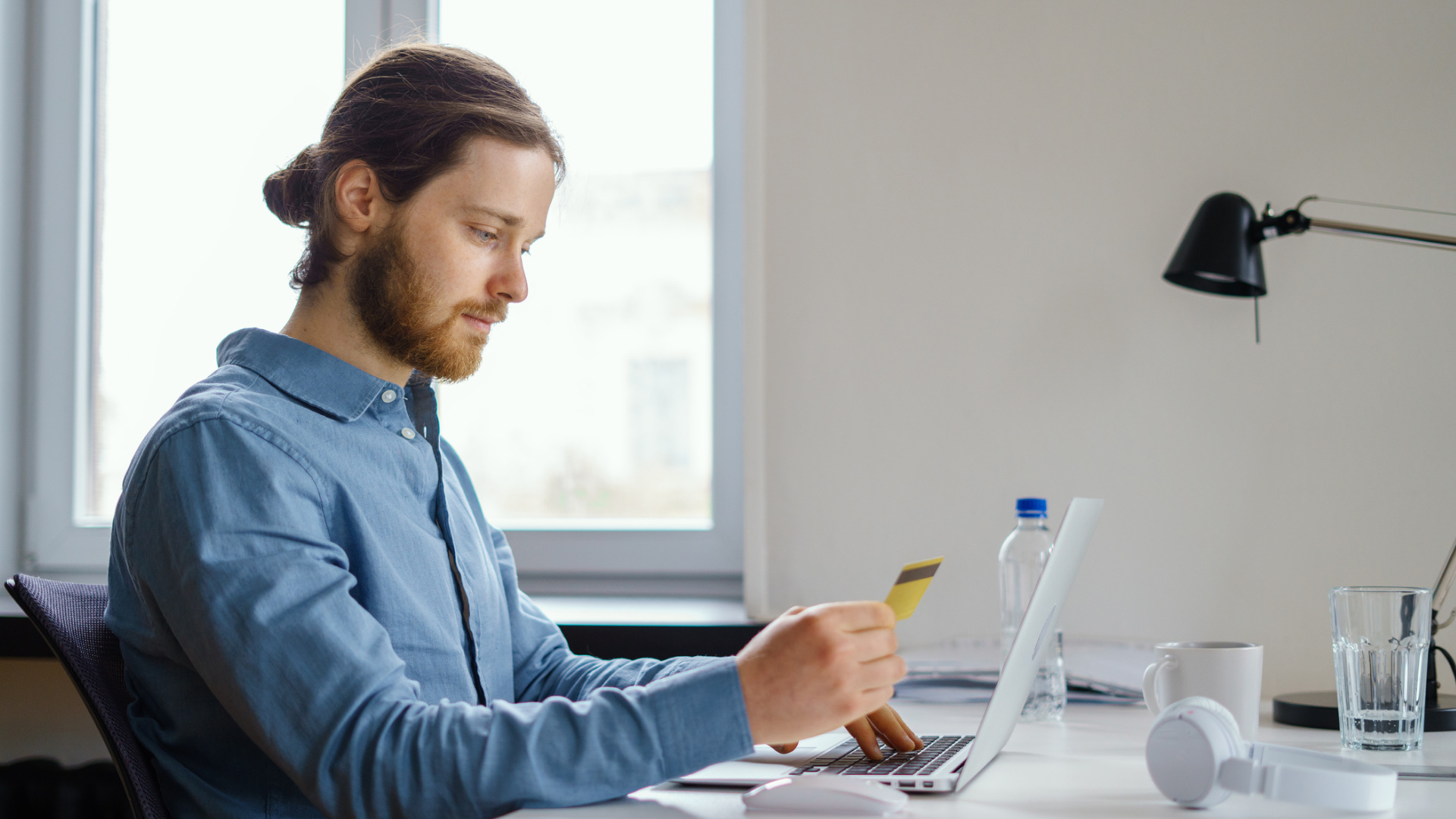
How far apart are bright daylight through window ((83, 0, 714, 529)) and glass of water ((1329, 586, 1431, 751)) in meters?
1.07

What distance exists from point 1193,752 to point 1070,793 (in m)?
0.11

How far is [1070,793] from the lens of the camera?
788mm

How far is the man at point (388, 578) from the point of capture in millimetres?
749

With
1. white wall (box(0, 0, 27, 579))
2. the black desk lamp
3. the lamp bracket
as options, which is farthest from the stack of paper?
white wall (box(0, 0, 27, 579))

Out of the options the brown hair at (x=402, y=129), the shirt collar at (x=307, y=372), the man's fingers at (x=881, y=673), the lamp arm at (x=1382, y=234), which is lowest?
the man's fingers at (x=881, y=673)

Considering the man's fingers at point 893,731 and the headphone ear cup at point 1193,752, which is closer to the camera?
the headphone ear cup at point 1193,752

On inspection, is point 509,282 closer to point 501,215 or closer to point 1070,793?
point 501,215

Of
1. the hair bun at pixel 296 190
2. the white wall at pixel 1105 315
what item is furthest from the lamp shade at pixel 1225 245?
the hair bun at pixel 296 190

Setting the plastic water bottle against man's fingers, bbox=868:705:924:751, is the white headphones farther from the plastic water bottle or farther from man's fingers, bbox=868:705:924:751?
the plastic water bottle

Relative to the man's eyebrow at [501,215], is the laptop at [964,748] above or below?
below

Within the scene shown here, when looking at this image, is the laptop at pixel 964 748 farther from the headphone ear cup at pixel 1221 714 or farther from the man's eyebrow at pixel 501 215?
the man's eyebrow at pixel 501 215

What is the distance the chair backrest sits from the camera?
2.76 feet

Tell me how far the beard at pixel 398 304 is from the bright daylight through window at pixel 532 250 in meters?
0.71

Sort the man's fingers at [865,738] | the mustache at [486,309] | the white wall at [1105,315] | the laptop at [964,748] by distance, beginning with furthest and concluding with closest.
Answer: the white wall at [1105,315], the mustache at [486,309], the man's fingers at [865,738], the laptop at [964,748]
